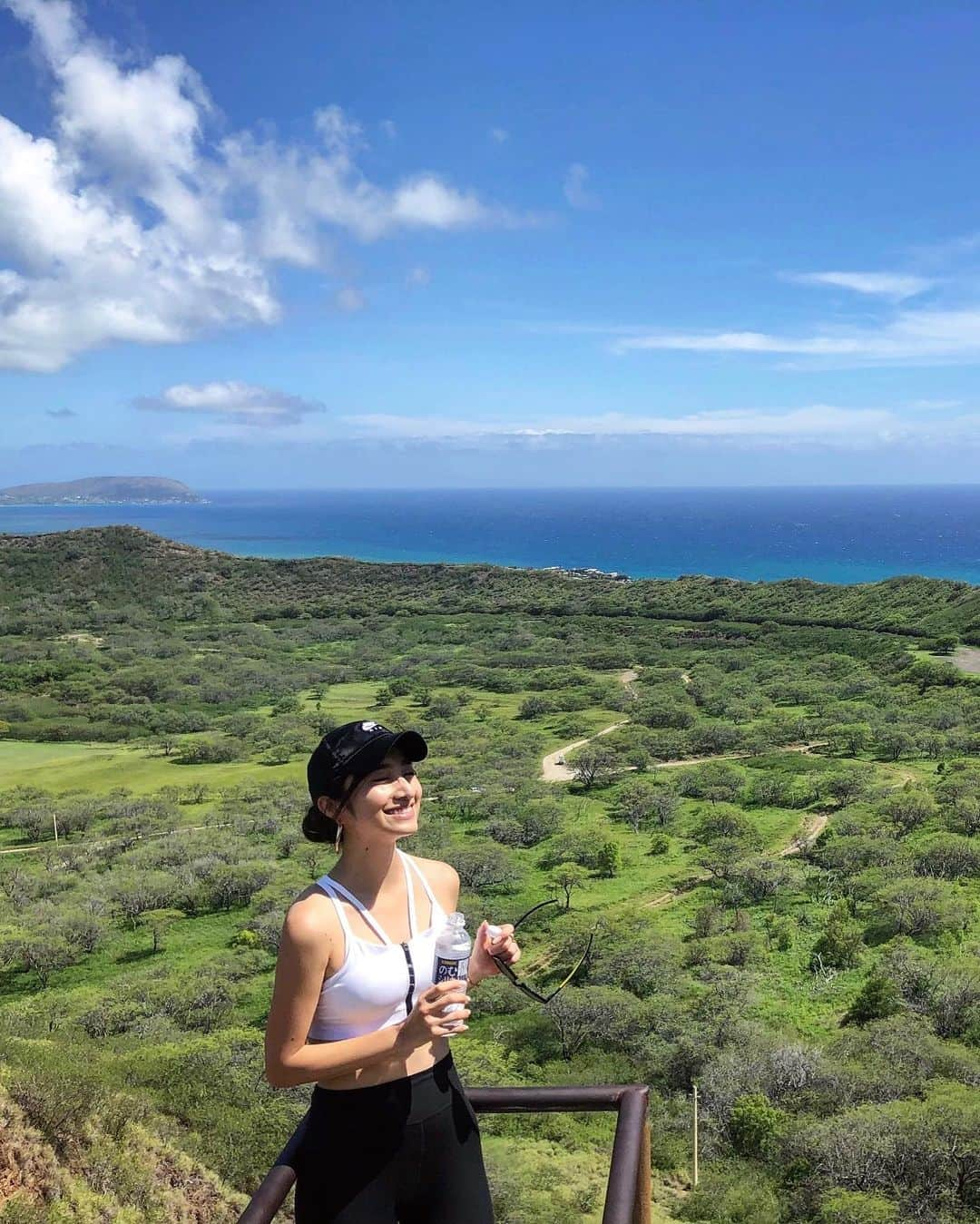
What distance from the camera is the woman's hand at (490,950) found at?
2.54 m

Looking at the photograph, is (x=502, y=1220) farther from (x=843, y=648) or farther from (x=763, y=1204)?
(x=843, y=648)

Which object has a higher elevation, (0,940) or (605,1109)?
(605,1109)

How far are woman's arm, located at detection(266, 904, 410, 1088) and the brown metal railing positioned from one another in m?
0.23

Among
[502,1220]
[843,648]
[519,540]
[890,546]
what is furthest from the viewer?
[519,540]

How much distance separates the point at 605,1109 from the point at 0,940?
25.4 meters

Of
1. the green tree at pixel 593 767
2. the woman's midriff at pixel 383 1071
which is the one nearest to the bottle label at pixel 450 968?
the woman's midriff at pixel 383 1071

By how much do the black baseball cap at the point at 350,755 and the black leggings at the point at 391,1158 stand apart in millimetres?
763

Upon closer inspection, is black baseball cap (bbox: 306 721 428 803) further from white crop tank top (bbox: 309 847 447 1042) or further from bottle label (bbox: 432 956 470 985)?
bottle label (bbox: 432 956 470 985)

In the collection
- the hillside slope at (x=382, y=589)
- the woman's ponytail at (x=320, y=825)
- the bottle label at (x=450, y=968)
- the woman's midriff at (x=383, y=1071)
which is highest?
the woman's ponytail at (x=320, y=825)

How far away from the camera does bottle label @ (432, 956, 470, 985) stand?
7.30 feet

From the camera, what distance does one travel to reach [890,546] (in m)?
167

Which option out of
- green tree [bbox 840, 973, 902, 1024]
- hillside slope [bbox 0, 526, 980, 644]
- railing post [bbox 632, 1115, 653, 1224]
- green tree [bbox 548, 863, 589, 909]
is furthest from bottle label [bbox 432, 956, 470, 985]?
hillside slope [bbox 0, 526, 980, 644]

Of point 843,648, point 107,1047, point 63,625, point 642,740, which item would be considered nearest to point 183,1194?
point 107,1047

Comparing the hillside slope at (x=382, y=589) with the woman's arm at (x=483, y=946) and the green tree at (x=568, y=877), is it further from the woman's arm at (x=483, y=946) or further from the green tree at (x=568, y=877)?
the woman's arm at (x=483, y=946)
